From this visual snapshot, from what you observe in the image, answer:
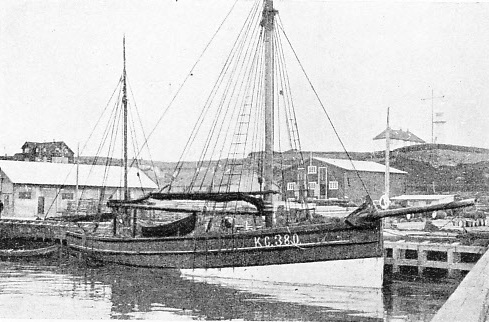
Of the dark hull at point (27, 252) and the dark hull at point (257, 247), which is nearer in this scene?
the dark hull at point (257, 247)

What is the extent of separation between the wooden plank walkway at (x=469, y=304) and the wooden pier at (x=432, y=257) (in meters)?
10.1

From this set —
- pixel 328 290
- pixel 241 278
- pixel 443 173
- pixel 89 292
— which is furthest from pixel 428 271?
pixel 443 173

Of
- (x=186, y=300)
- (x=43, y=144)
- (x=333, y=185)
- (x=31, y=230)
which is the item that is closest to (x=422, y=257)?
(x=186, y=300)

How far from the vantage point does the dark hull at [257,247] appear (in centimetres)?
1692

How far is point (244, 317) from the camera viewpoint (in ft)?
44.3

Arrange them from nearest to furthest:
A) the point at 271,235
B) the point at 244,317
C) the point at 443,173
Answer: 1. the point at 244,317
2. the point at 271,235
3. the point at 443,173

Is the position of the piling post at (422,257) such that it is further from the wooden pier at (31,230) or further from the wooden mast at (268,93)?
the wooden pier at (31,230)

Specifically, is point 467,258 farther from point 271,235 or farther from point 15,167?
point 15,167

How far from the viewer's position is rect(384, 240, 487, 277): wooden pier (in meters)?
18.3

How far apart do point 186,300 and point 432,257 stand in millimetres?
9452

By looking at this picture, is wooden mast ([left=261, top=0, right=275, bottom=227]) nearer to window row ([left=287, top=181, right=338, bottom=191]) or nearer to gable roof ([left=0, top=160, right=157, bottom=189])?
gable roof ([left=0, top=160, right=157, bottom=189])

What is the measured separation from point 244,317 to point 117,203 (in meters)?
10.8

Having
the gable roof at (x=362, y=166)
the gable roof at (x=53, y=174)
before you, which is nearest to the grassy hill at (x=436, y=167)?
the gable roof at (x=362, y=166)

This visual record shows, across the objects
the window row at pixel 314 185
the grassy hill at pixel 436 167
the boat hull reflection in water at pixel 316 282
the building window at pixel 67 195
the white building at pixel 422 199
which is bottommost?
the boat hull reflection in water at pixel 316 282
